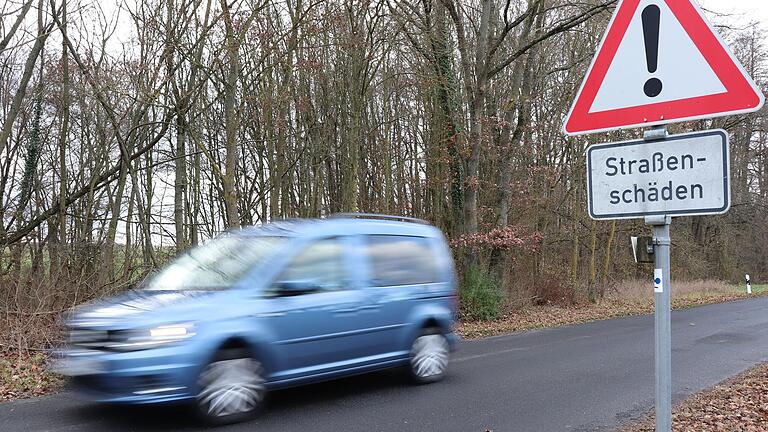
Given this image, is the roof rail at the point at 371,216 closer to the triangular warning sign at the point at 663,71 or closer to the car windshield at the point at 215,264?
the car windshield at the point at 215,264

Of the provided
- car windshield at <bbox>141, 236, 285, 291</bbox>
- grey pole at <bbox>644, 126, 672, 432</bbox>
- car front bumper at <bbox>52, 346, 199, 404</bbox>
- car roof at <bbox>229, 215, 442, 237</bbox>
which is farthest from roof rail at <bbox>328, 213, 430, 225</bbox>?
grey pole at <bbox>644, 126, 672, 432</bbox>

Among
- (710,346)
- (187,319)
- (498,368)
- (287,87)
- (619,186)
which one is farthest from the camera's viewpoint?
(287,87)

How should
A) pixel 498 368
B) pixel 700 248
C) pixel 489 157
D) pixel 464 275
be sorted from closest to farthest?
pixel 498 368 → pixel 464 275 → pixel 489 157 → pixel 700 248

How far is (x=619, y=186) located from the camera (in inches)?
124

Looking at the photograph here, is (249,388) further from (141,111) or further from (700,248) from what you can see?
(700,248)

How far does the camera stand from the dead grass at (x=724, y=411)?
6242mm

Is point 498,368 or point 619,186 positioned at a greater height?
point 619,186

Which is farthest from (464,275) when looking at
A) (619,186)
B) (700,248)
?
(700,248)

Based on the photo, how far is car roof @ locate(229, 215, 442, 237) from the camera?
24.0 feet

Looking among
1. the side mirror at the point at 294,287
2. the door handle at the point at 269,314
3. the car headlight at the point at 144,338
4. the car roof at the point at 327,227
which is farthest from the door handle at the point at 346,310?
the car headlight at the point at 144,338

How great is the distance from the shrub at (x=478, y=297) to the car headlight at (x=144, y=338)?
11.5 m

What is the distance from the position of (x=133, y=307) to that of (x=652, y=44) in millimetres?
5012

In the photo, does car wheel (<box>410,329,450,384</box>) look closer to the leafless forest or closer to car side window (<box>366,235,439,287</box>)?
car side window (<box>366,235,439,287</box>)

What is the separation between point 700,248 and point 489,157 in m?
26.2
